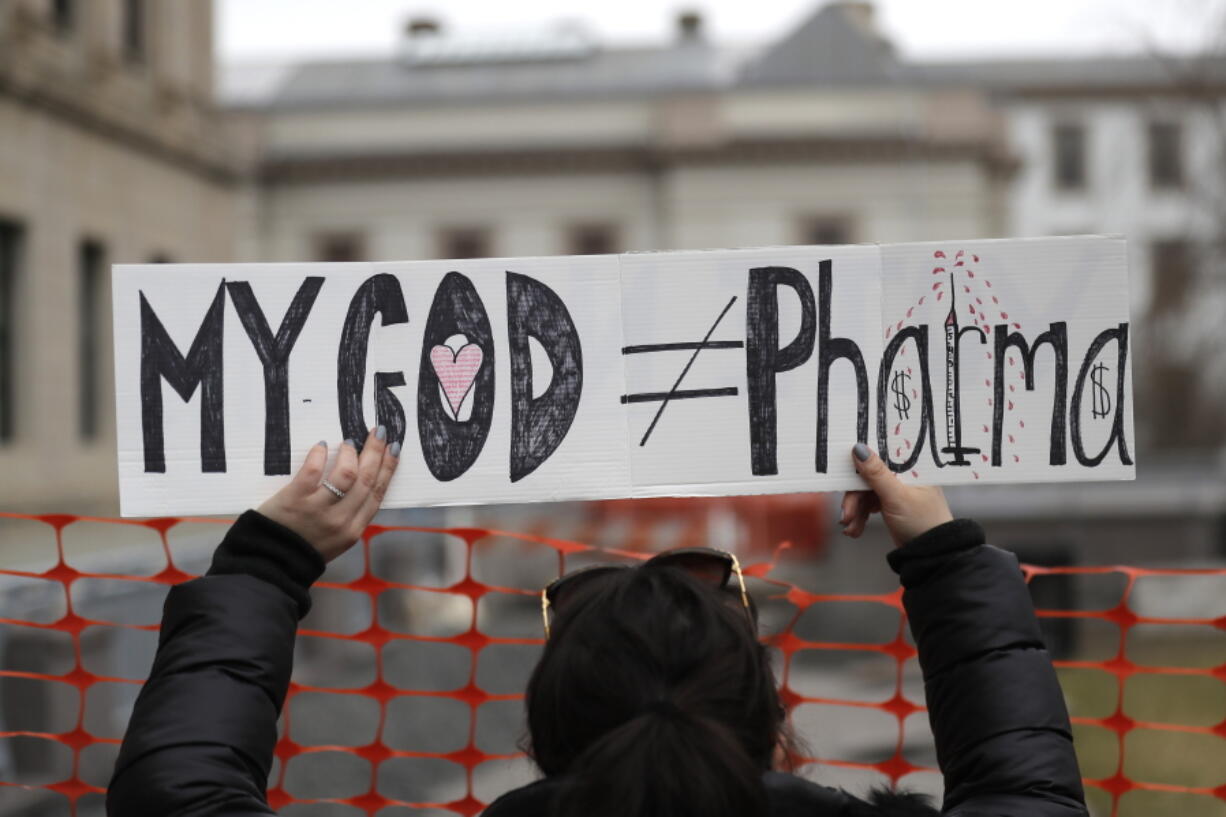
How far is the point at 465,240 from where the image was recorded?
3725cm

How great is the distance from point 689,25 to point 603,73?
490cm

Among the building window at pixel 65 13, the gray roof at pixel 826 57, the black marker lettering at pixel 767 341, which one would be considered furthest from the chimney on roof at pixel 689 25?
the black marker lettering at pixel 767 341

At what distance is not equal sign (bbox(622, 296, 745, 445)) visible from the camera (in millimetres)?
1776

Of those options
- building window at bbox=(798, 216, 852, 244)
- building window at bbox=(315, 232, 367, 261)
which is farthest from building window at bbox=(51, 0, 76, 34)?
building window at bbox=(798, 216, 852, 244)

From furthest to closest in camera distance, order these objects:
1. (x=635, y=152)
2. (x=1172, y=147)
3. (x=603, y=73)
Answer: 1. (x=603, y=73)
2. (x=635, y=152)
3. (x=1172, y=147)

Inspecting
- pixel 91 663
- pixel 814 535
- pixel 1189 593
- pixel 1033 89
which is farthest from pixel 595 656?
pixel 1033 89

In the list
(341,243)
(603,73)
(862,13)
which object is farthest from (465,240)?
(862,13)

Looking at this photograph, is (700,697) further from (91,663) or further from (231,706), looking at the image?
(91,663)

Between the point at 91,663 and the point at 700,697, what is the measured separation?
7.54m

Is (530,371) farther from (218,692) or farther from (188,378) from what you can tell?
(218,692)

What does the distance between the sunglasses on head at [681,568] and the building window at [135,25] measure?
688 inches

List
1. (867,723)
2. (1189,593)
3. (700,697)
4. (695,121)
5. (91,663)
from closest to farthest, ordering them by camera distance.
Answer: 1. (700,697)
2. (91,663)
3. (867,723)
4. (1189,593)
5. (695,121)

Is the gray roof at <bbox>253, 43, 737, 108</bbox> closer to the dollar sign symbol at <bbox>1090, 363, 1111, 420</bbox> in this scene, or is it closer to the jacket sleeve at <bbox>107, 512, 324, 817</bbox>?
the dollar sign symbol at <bbox>1090, 363, 1111, 420</bbox>

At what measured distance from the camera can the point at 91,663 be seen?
7.92m
